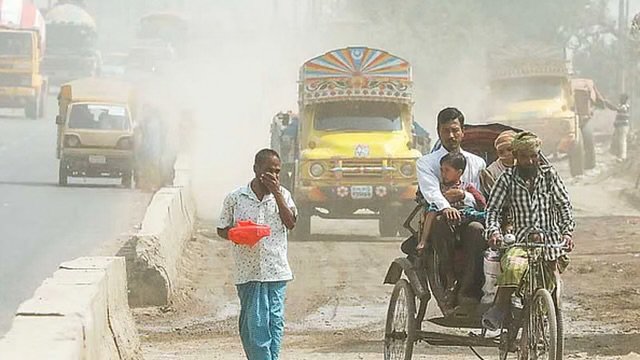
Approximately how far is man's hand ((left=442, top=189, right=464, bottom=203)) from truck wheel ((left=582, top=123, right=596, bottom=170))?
27328 mm

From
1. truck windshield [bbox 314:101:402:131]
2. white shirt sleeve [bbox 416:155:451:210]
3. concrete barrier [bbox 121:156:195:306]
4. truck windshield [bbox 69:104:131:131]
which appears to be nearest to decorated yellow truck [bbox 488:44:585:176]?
truck windshield [bbox 69:104:131:131]

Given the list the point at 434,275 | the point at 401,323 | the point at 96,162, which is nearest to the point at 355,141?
the point at 96,162

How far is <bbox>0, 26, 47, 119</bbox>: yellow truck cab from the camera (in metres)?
50.2

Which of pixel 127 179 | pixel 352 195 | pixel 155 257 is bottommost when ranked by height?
pixel 155 257

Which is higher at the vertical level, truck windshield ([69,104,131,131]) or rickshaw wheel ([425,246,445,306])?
truck windshield ([69,104,131,131])

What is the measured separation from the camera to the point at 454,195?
973cm

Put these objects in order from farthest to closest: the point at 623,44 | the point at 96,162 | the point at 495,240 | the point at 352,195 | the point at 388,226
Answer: the point at 623,44 → the point at 96,162 → the point at 388,226 → the point at 352,195 → the point at 495,240

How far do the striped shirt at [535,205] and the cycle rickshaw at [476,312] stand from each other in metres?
0.11

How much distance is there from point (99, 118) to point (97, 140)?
2.89 ft

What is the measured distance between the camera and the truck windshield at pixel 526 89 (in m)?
36.5

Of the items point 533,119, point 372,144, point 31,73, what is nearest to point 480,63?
point 31,73

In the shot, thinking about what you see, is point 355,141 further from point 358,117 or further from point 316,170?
point 316,170

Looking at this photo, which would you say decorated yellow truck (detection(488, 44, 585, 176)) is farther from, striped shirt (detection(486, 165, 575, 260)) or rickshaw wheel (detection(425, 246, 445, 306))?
striped shirt (detection(486, 165, 575, 260))

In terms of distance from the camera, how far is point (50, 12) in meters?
70.4
